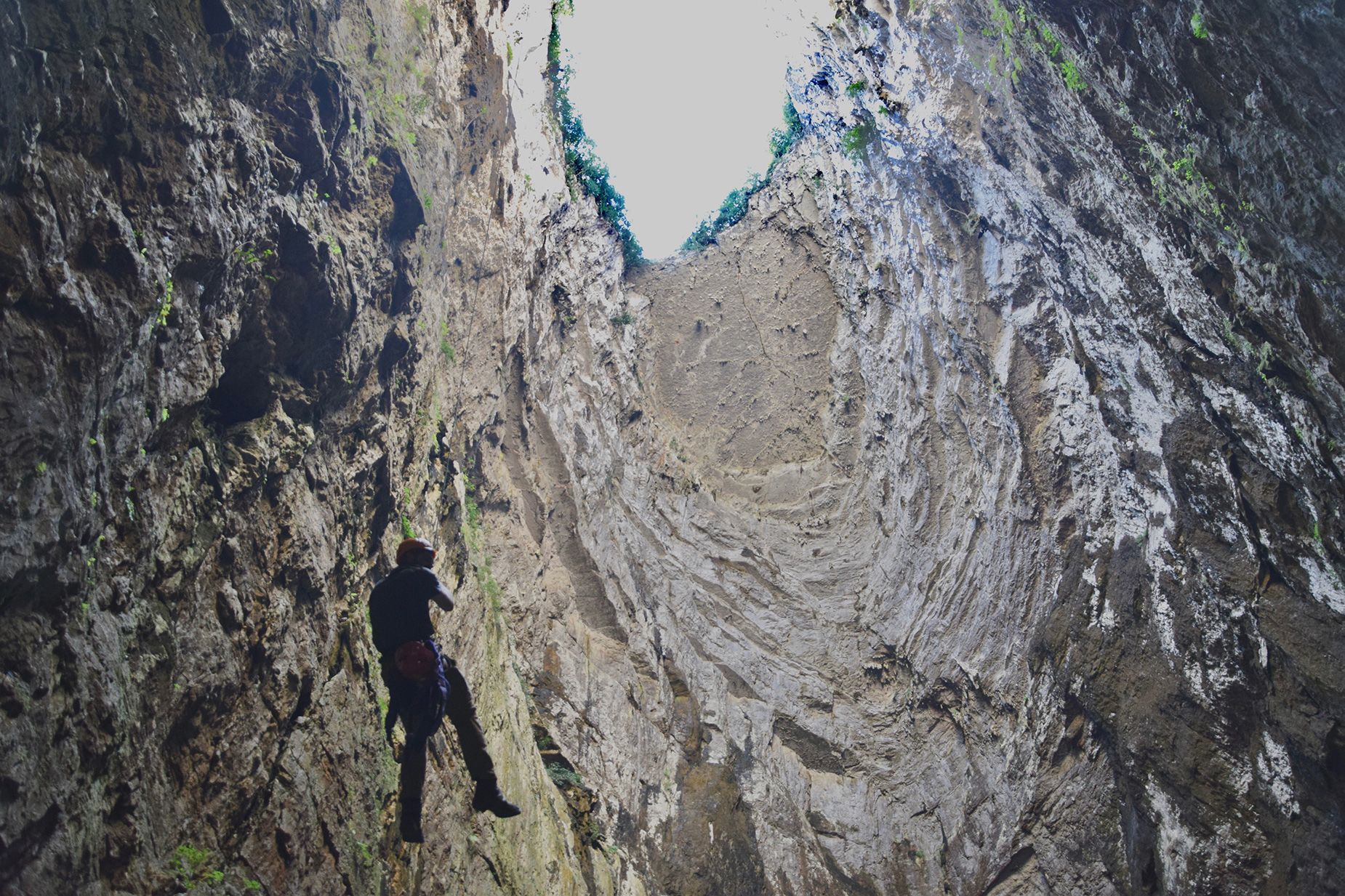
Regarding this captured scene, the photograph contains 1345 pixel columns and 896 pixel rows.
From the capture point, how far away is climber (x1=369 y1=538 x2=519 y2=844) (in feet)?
15.3

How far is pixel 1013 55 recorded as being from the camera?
1095 centimetres

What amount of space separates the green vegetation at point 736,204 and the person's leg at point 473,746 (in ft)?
45.9

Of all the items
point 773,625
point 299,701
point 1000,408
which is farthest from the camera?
point 773,625

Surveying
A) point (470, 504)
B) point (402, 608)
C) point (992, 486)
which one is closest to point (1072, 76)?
point (992, 486)

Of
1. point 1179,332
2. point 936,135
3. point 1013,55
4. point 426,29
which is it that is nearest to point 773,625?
point 1179,332

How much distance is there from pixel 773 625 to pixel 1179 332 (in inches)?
286

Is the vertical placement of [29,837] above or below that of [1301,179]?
below

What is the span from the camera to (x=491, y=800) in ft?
16.3

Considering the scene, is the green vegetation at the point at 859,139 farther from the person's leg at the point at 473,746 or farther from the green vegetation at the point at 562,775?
the person's leg at the point at 473,746

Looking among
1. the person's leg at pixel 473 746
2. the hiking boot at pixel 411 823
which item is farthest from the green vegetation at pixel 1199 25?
the hiking boot at pixel 411 823

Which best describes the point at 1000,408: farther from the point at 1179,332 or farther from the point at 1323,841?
the point at 1323,841

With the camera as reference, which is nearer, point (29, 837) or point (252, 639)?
point (29, 837)

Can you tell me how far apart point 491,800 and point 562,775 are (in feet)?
16.0

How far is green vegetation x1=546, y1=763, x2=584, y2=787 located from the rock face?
0.52 ft
